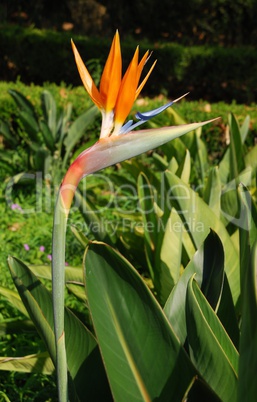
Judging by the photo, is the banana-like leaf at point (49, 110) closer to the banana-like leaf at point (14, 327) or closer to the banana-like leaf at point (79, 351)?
the banana-like leaf at point (14, 327)

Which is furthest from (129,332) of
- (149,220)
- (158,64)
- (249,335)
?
(158,64)

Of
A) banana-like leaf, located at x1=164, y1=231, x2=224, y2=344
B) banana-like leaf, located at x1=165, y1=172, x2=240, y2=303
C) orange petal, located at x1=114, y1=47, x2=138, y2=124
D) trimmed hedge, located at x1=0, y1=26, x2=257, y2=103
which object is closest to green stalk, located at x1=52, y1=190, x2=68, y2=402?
orange petal, located at x1=114, y1=47, x2=138, y2=124

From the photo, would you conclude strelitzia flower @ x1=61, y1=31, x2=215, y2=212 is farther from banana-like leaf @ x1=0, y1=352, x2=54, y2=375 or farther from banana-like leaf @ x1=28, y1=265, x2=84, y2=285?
banana-like leaf @ x1=28, y1=265, x2=84, y2=285

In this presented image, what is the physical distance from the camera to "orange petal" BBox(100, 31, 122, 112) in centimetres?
116

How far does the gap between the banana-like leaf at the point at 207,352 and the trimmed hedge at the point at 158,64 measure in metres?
6.84

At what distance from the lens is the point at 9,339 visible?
252 centimetres

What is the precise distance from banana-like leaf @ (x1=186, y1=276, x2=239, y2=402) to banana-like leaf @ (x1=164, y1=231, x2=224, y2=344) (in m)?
0.14

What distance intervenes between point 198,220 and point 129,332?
2.86 feet

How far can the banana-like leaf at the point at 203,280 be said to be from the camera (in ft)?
4.87

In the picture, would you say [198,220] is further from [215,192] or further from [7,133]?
[7,133]

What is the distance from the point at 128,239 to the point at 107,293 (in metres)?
1.61

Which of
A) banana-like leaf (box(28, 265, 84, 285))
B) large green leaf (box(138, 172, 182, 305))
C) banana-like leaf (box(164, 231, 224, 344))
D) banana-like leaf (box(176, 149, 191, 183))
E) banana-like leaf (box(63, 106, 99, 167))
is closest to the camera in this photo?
banana-like leaf (box(164, 231, 224, 344))

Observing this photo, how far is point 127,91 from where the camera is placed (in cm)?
116

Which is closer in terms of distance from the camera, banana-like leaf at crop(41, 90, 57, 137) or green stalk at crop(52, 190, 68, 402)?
green stalk at crop(52, 190, 68, 402)
